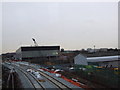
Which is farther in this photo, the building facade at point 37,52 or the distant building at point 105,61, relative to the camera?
the building facade at point 37,52

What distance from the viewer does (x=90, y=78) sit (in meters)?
16.9

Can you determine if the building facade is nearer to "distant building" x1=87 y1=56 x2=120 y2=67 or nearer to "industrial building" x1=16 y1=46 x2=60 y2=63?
"industrial building" x1=16 y1=46 x2=60 y2=63

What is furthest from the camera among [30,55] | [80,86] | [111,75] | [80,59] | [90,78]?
[30,55]

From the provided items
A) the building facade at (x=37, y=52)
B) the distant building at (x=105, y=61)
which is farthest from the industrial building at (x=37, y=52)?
the distant building at (x=105, y=61)

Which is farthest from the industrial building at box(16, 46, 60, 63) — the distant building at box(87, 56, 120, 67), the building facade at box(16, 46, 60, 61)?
the distant building at box(87, 56, 120, 67)

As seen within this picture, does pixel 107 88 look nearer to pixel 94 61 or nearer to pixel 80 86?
pixel 80 86

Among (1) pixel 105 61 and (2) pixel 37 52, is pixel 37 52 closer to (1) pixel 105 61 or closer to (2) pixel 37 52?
(2) pixel 37 52

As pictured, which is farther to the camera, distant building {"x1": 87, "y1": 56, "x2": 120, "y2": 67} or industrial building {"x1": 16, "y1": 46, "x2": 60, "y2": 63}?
industrial building {"x1": 16, "y1": 46, "x2": 60, "y2": 63}

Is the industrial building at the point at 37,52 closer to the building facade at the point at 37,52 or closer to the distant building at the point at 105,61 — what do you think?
the building facade at the point at 37,52

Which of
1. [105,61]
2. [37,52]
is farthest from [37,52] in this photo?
[105,61]

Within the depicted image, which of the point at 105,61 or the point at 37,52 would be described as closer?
the point at 105,61

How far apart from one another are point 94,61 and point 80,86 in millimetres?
17030

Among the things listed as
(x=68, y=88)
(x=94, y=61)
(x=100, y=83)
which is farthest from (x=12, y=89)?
(x=94, y=61)

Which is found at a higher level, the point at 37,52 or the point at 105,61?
the point at 105,61
